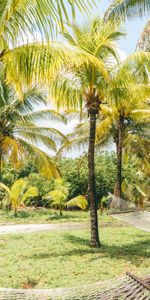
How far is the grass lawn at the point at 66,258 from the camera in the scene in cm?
587

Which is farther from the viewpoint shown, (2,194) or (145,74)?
(2,194)

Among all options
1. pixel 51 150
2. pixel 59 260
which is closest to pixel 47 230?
pixel 51 150

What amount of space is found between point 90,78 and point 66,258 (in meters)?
3.36

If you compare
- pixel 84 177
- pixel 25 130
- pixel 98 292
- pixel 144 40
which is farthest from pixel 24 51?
pixel 84 177

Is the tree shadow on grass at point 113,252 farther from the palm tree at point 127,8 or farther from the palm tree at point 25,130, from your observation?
the palm tree at point 127,8

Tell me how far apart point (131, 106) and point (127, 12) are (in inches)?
175

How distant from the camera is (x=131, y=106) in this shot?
11625 mm

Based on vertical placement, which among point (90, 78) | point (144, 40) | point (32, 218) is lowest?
point (32, 218)

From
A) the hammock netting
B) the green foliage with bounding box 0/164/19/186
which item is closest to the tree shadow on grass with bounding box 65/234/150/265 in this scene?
the hammock netting

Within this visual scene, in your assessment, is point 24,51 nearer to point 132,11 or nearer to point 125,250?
point 132,11

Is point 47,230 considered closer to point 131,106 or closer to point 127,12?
point 131,106

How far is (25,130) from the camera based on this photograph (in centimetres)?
1156

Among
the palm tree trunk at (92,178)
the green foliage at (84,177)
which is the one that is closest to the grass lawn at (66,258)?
the palm tree trunk at (92,178)

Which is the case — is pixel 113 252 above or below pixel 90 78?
below
